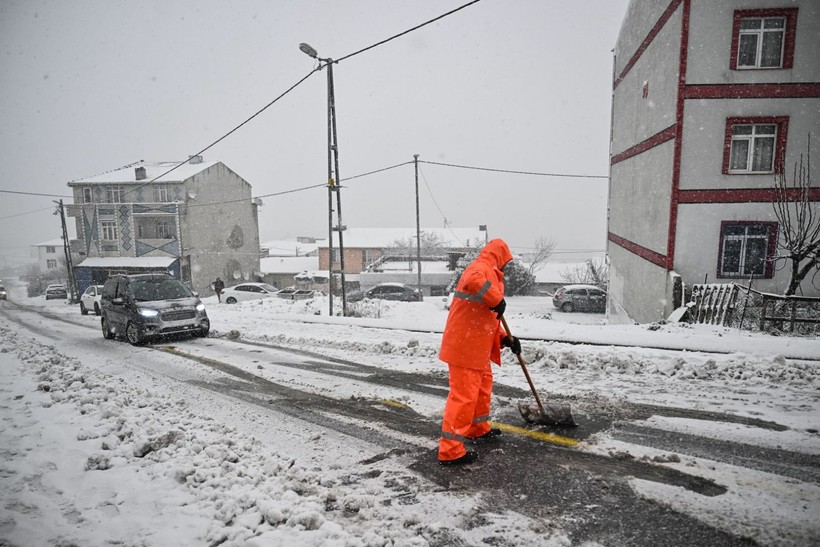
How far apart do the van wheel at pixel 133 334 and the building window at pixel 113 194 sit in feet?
105

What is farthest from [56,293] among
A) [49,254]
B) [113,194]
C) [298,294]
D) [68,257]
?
[49,254]

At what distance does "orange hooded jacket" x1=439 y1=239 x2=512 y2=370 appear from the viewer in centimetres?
375

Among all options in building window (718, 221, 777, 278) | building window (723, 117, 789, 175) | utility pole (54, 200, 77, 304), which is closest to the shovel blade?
building window (718, 221, 777, 278)

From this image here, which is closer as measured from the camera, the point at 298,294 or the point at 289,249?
the point at 298,294

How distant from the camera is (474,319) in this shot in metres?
3.87

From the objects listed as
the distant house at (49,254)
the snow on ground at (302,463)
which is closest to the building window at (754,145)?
the snow on ground at (302,463)

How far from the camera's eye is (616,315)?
19984 millimetres

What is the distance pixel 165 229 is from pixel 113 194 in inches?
220

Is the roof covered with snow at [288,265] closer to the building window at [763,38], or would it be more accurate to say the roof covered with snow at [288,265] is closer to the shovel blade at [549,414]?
the building window at [763,38]

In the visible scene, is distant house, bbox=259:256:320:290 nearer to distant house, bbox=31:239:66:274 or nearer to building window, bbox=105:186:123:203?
building window, bbox=105:186:123:203

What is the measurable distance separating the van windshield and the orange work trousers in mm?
9280

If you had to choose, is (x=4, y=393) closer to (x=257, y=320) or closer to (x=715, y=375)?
(x=257, y=320)

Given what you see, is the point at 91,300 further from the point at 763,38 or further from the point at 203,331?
the point at 763,38

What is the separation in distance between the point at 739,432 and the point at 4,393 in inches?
330
